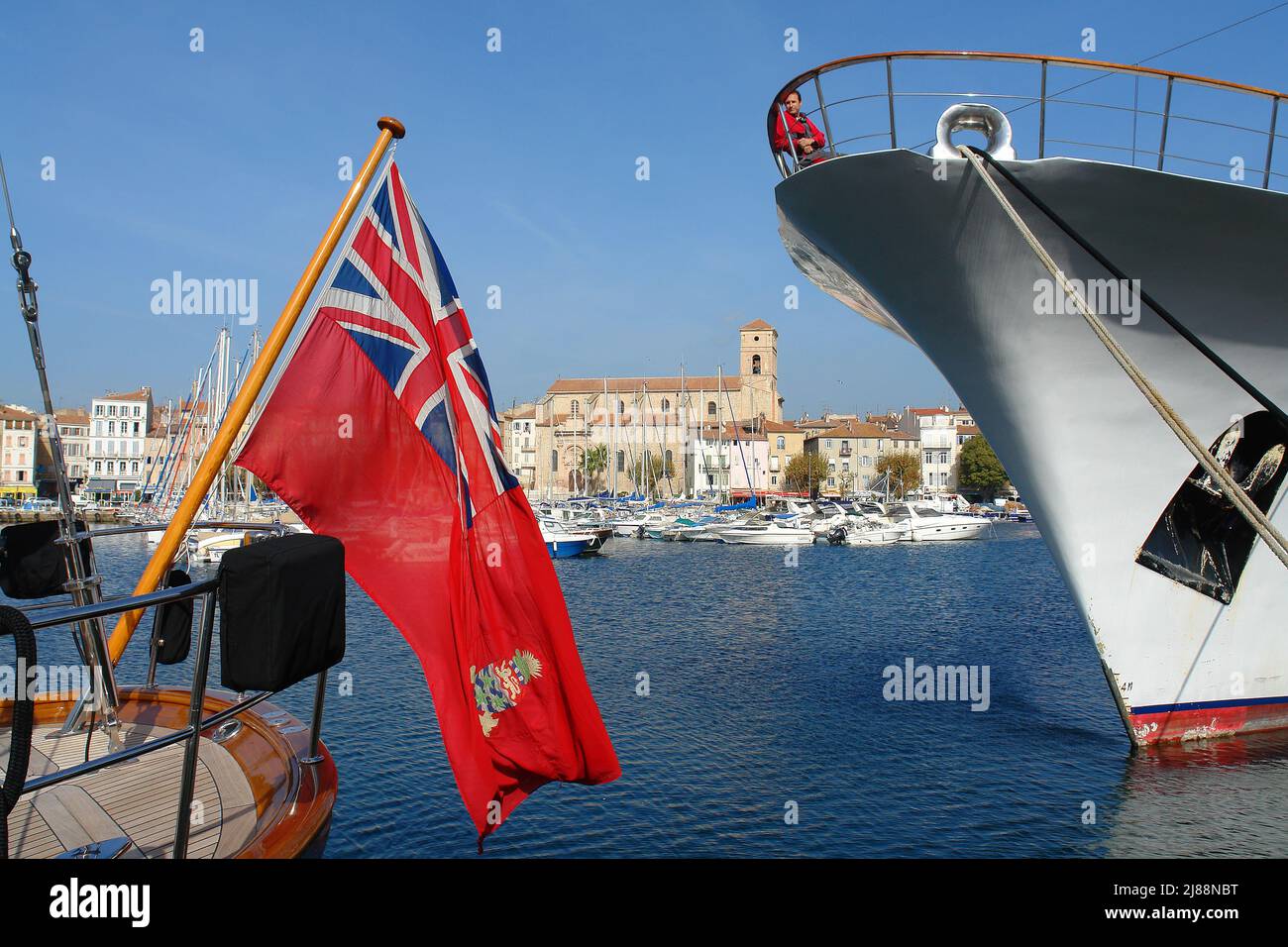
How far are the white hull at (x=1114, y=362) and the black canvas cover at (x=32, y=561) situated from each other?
7.34 metres

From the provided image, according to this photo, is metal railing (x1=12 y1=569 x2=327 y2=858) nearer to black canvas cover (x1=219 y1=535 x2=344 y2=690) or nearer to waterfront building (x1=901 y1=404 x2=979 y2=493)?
black canvas cover (x1=219 y1=535 x2=344 y2=690)

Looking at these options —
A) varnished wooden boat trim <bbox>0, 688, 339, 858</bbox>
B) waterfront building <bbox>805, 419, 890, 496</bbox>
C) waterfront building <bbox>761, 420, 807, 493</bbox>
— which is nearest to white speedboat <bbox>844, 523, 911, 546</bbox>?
waterfront building <bbox>805, 419, 890, 496</bbox>

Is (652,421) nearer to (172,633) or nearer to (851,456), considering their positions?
(851,456)

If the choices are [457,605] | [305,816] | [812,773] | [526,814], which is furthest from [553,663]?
[812,773]

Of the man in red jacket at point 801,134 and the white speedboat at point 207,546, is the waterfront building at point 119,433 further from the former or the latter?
the man in red jacket at point 801,134

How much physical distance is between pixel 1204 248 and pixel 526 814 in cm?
869

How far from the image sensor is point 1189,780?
9.20 metres

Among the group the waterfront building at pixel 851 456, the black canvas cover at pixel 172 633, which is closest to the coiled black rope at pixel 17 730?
the black canvas cover at pixel 172 633

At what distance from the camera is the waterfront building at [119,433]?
8594cm

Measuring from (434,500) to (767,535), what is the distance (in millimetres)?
42630

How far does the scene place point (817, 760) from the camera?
35.2 ft

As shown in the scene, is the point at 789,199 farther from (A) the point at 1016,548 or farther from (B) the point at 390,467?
(A) the point at 1016,548

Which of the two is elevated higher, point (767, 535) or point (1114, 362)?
point (1114, 362)

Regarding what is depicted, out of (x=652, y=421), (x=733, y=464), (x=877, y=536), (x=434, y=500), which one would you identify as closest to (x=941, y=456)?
(x=733, y=464)
